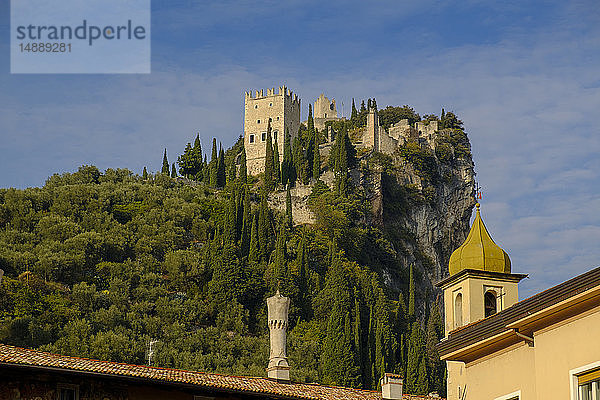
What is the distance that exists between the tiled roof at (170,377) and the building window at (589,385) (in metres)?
8.30

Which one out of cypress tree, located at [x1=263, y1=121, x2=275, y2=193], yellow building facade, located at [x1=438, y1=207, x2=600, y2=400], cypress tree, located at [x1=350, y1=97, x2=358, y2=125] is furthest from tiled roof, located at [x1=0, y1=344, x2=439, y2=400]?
cypress tree, located at [x1=350, y1=97, x2=358, y2=125]

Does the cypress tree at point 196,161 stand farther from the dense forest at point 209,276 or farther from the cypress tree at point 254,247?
the cypress tree at point 254,247

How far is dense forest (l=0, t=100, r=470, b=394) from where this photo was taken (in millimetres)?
61094

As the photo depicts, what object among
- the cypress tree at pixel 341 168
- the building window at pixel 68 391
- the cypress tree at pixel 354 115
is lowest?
the building window at pixel 68 391

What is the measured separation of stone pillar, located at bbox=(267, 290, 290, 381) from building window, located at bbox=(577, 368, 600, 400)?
1185cm

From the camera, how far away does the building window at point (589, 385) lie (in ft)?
39.0

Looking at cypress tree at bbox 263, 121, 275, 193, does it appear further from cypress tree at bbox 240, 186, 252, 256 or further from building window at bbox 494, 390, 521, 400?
building window at bbox 494, 390, 521, 400

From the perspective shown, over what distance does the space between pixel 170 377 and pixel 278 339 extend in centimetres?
754

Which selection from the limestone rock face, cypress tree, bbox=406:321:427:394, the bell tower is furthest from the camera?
the limestone rock face

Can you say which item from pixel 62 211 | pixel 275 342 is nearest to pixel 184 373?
pixel 275 342

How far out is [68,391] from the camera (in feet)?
60.2

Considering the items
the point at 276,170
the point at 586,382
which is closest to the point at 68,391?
the point at 586,382

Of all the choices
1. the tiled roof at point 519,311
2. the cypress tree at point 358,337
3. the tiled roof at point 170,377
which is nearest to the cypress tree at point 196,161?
the cypress tree at point 358,337

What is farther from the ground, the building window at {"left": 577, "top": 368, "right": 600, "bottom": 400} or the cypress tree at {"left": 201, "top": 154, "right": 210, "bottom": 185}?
the cypress tree at {"left": 201, "top": 154, "right": 210, "bottom": 185}
